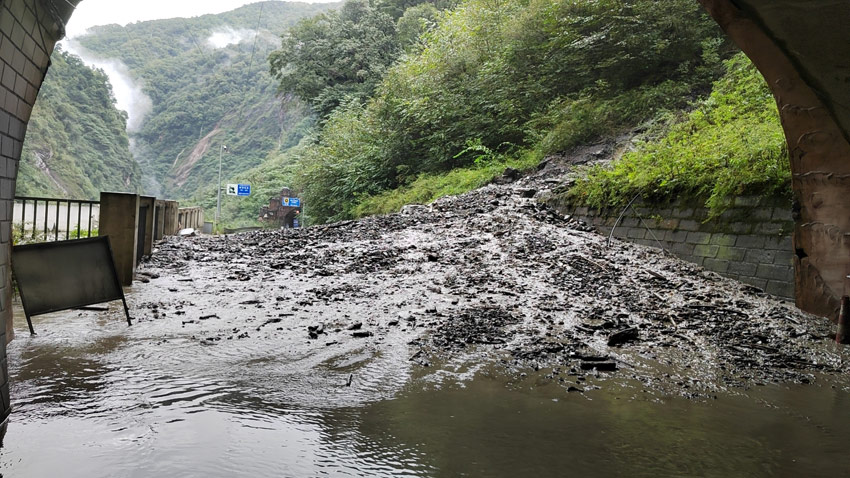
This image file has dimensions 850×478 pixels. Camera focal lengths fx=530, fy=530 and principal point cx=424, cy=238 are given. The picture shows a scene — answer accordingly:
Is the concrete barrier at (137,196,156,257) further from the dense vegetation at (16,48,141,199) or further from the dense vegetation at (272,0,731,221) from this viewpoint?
the dense vegetation at (16,48,141,199)

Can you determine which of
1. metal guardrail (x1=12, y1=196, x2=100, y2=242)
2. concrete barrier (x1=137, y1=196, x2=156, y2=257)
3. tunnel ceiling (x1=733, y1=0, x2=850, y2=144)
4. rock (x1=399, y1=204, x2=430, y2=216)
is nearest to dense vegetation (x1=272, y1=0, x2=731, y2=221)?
rock (x1=399, y1=204, x2=430, y2=216)

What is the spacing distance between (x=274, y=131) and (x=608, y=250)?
361 ft

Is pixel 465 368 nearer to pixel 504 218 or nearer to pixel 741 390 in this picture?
pixel 741 390

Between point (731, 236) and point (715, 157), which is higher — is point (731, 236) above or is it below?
below

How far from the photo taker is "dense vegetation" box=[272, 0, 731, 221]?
14102mm

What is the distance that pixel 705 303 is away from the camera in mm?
6723

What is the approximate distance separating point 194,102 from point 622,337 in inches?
4977

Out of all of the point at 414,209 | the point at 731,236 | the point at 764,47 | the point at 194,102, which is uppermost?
the point at 194,102

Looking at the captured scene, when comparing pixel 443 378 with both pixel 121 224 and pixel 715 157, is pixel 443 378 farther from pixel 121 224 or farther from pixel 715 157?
pixel 715 157

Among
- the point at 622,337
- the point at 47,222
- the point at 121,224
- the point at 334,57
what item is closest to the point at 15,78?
the point at 121,224

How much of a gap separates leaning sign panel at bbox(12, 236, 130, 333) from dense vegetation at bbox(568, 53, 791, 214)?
Result: 8336mm

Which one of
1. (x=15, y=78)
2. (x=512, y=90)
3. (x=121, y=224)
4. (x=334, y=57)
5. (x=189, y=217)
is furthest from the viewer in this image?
(x=334, y=57)

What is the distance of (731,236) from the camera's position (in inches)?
311

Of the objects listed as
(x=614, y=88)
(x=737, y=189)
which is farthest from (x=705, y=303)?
(x=614, y=88)
